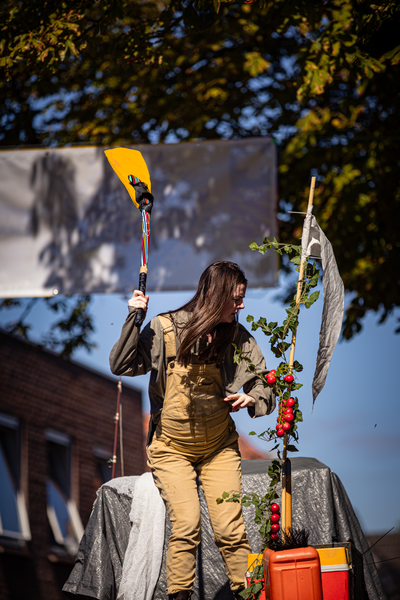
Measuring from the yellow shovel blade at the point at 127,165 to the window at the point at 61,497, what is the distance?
8832 mm

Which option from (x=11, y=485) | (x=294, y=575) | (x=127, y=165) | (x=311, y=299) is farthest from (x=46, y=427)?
(x=294, y=575)

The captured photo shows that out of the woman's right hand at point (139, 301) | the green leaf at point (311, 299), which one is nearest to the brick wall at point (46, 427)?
the woman's right hand at point (139, 301)

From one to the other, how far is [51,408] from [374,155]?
8.06 m

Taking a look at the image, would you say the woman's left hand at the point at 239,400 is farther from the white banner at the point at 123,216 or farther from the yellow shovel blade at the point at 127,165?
the white banner at the point at 123,216

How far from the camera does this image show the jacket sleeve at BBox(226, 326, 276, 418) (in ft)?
9.52

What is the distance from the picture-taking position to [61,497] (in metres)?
11.3

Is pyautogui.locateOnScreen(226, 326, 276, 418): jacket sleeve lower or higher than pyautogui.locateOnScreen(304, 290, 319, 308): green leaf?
lower

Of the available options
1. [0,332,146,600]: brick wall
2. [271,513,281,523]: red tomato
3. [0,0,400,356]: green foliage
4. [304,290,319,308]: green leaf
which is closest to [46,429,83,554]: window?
[0,332,146,600]: brick wall

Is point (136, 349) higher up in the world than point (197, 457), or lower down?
higher up

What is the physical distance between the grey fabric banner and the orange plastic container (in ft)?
2.29

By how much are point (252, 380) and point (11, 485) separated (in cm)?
835

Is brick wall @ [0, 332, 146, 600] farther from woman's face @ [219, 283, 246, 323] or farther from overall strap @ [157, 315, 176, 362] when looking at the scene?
woman's face @ [219, 283, 246, 323]

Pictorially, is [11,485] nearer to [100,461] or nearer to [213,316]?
[100,461]

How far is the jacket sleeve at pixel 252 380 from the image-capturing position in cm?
290
